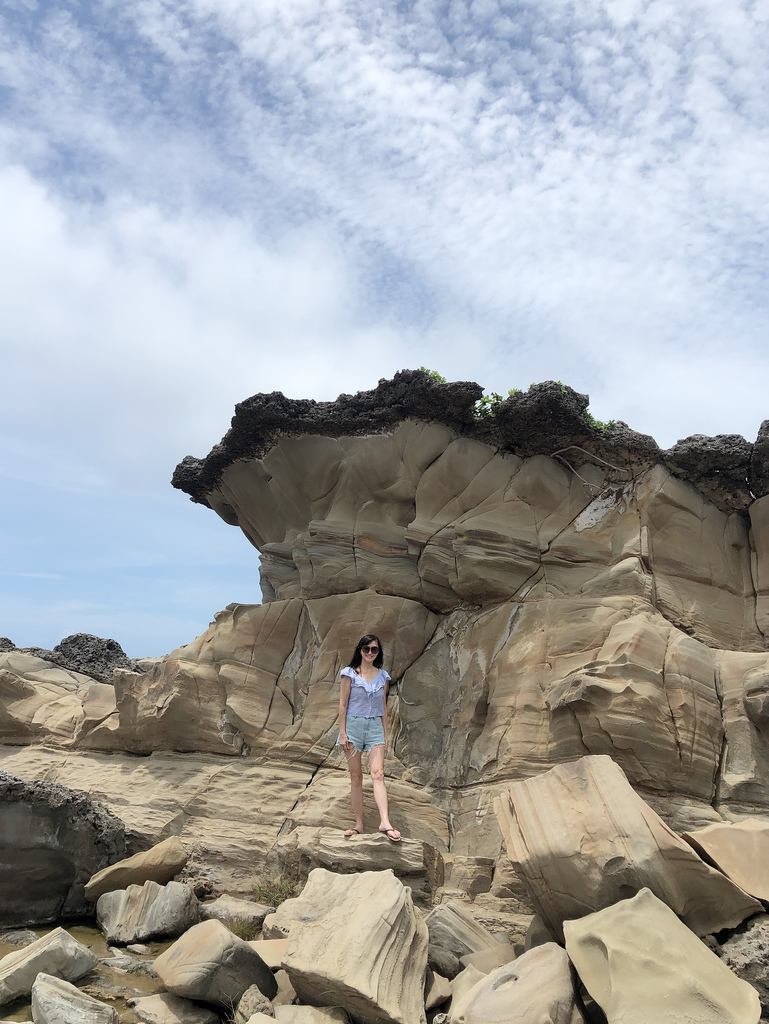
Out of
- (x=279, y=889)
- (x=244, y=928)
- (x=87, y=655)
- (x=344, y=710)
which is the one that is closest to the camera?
(x=244, y=928)

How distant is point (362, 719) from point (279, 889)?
1.66 meters

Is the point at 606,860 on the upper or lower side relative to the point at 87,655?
lower

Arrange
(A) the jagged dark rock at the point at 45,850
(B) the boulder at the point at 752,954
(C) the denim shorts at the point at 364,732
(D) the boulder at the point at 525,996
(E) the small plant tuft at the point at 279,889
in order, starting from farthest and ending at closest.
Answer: (C) the denim shorts at the point at 364,732 → (E) the small plant tuft at the point at 279,889 → (A) the jagged dark rock at the point at 45,850 → (B) the boulder at the point at 752,954 → (D) the boulder at the point at 525,996

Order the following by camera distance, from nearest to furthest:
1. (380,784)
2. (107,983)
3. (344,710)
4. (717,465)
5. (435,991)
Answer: (435,991), (107,983), (380,784), (344,710), (717,465)

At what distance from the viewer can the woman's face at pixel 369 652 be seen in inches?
285

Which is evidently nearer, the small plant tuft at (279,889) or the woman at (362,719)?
the small plant tuft at (279,889)

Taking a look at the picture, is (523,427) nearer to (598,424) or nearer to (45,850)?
(598,424)

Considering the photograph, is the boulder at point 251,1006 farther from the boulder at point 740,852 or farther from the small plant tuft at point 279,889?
the boulder at point 740,852

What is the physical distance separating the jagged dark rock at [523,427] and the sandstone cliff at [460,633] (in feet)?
0.08

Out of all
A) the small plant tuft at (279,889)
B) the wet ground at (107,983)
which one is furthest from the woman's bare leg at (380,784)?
the wet ground at (107,983)

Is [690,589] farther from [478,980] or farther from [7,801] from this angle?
[7,801]

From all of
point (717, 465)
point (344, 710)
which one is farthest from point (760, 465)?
point (344, 710)

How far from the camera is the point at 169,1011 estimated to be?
14.6ft

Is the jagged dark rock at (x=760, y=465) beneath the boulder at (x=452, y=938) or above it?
above
